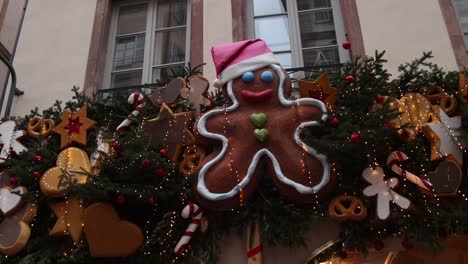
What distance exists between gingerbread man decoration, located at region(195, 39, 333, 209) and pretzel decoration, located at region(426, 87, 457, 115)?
0.87 metres

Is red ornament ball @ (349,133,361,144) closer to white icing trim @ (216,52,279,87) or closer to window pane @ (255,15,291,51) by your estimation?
white icing trim @ (216,52,279,87)

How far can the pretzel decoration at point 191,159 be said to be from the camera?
159 inches

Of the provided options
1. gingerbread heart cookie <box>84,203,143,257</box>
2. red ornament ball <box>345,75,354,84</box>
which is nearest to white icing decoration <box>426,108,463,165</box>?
red ornament ball <box>345,75,354,84</box>

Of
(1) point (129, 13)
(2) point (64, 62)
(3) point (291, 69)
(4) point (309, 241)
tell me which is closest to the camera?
(4) point (309, 241)

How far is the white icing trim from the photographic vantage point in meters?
4.20

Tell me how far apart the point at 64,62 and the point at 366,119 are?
348 centimetres

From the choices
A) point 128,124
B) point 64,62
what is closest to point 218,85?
point 128,124

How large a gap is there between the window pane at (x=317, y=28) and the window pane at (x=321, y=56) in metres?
0.09

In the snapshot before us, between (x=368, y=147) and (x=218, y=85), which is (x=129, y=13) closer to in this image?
(x=218, y=85)

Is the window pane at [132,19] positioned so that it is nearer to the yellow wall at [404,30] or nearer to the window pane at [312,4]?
the window pane at [312,4]

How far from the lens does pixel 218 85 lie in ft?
14.0

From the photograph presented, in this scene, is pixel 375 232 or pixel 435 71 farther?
pixel 435 71

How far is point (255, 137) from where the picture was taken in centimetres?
392

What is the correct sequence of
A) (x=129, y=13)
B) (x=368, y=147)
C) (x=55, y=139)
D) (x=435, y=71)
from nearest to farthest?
(x=368, y=147) < (x=435, y=71) < (x=55, y=139) < (x=129, y=13)
